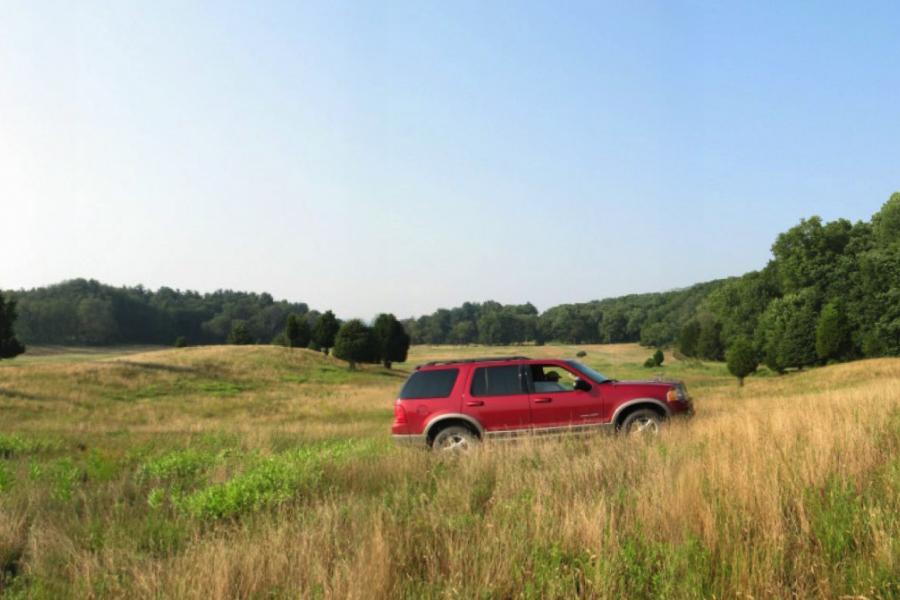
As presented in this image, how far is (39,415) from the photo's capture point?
34000 mm

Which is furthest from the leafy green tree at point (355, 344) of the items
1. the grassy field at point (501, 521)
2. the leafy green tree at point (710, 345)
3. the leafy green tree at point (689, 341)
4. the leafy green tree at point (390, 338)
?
the grassy field at point (501, 521)

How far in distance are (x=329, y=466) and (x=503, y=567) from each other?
4228 mm

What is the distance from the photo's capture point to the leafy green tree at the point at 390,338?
76.7 m

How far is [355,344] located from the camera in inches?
2648

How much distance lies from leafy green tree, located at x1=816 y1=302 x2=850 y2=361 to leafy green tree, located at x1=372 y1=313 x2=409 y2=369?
146 ft

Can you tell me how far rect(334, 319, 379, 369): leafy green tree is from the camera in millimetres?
67375

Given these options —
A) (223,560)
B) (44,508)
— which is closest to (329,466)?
(44,508)

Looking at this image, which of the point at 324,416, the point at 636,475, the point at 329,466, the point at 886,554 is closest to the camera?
the point at 886,554

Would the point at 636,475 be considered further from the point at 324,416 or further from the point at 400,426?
the point at 324,416

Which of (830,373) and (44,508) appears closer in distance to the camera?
(44,508)

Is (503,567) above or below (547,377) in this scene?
below

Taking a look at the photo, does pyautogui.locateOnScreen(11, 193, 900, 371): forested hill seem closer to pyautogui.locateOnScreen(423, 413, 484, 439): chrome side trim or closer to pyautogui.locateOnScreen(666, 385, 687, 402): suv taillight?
pyautogui.locateOnScreen(666, 385, 687, 402): suv taillight

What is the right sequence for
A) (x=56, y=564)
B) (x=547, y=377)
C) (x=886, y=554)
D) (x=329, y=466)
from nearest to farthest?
(x=886, y=554)
(x=56, y=564)
(x=329, y=466)
(x=547, y=377)

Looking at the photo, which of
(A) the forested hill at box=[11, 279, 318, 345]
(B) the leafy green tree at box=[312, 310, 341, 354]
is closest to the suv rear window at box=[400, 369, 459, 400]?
(B) the leafy green tree at box=[312, 310, 341, 354]
